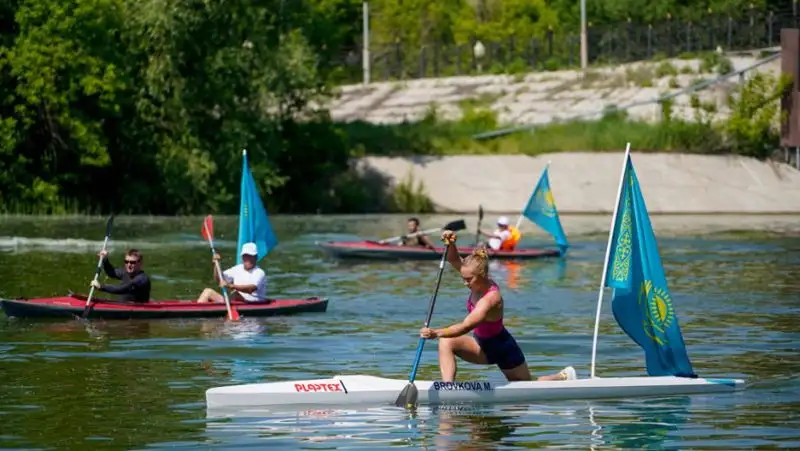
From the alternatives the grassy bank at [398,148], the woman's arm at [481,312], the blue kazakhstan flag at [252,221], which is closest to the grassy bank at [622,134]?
the grassy bank at [398,148]

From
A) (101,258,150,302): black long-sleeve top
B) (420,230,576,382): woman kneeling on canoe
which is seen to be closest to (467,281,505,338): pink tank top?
(420,230,576,382): woman kneeling on canoe

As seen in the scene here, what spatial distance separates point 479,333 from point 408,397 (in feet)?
3.56

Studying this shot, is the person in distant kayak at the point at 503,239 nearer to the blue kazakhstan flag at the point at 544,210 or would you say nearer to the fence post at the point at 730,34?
the blue kazakhstan flag at the point at 544,210

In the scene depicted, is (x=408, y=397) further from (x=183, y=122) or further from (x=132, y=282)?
(x=183, y=122)

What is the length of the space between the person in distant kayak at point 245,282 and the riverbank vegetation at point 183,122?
3189 cm

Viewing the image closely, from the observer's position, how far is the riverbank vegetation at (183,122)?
60.8m

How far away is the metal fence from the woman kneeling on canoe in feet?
179

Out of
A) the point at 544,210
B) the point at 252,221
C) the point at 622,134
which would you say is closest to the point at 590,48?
the point at 622,134

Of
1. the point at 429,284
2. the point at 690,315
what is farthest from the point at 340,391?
the point at 429,284

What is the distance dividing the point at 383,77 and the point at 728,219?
95.6 ft

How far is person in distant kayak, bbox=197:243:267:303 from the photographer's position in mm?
29359

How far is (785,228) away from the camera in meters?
55.9

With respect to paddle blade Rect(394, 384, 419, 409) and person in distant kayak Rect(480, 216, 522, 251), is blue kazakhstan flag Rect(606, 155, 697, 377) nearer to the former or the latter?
paddle blade Rect(394, 384, 419, 409)

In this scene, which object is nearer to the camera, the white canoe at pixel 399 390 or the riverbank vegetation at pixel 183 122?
the white canoe at pixel 399 390
